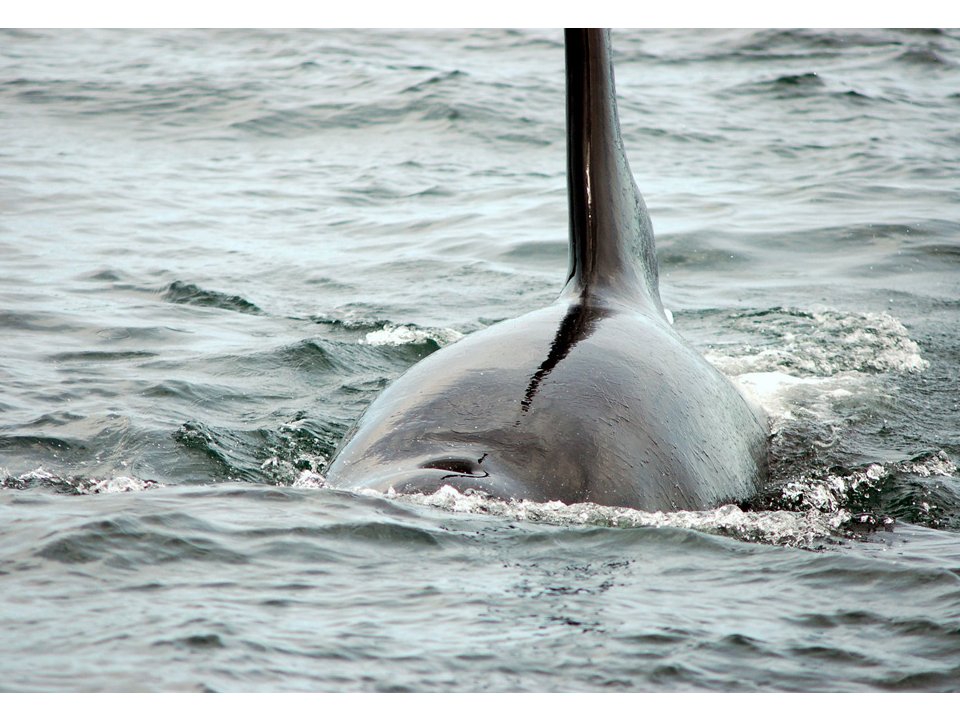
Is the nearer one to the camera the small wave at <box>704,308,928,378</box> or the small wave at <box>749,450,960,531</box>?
the small wave at <box>749,450,960,531</box>

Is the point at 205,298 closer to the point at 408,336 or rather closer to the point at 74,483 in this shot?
the point at 408,336

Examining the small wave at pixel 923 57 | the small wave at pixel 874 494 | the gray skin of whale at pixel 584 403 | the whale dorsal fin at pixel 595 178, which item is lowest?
the small wave at pixel 874 494

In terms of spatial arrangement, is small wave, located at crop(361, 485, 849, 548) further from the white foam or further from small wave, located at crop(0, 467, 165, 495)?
the white foam

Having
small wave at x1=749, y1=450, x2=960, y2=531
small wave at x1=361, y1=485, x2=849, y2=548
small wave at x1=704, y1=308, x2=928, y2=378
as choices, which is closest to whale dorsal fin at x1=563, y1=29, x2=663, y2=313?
small wave at x1=749, y1=450, x2=960, y2=531

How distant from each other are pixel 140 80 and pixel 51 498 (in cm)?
1834

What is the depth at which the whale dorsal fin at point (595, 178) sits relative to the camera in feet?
22.5

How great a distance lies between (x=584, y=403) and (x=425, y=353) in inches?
168

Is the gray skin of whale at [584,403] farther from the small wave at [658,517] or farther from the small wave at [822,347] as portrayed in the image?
the small wave at [822,347]

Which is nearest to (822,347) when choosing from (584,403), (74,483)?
(584,403)

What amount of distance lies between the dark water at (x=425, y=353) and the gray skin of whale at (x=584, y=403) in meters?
0.17

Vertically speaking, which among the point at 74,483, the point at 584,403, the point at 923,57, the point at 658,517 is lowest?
the point at 74,483

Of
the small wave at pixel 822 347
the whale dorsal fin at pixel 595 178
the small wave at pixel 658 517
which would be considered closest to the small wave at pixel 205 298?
the small wave at pixel 822 347

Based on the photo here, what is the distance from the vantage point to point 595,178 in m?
6.99

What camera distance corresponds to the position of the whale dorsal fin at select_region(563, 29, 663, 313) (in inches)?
271
